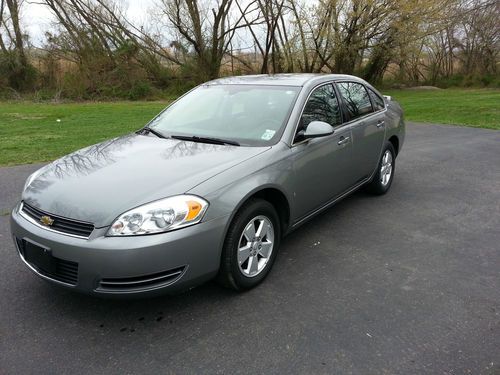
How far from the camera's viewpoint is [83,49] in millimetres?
23312

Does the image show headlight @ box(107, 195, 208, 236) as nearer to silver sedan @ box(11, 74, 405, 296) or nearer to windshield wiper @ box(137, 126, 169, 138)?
silver sedan @ box(11, 74, 405, 296)

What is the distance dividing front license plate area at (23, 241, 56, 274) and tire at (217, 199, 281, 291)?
1092 millimetres

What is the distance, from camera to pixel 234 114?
3.90 metres

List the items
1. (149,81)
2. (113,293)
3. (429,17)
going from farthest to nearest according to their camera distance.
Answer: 1. (149,81)
2. (429,17)
3. (113,293)

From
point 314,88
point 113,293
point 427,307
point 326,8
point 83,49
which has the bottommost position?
point 427,307

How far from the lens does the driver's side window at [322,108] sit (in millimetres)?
3797

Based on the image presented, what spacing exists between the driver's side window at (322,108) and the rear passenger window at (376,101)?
3.32 ft

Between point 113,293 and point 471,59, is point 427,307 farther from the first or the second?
point 471,59

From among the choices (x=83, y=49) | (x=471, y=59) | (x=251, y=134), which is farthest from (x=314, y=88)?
(x=471, y=59)

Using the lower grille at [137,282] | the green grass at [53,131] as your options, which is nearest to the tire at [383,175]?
the lower grille at [137,282]

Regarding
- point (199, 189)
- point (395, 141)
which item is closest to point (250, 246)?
point (199, 189)

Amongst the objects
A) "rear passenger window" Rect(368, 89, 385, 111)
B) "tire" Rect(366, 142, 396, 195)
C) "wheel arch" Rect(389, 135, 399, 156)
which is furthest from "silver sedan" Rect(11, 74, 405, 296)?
"wheel arch" Rect(389, 135, 399, 156)

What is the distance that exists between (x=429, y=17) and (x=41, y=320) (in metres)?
24.3

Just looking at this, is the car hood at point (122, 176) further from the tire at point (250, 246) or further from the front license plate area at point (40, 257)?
the tire at point (250, 246)
